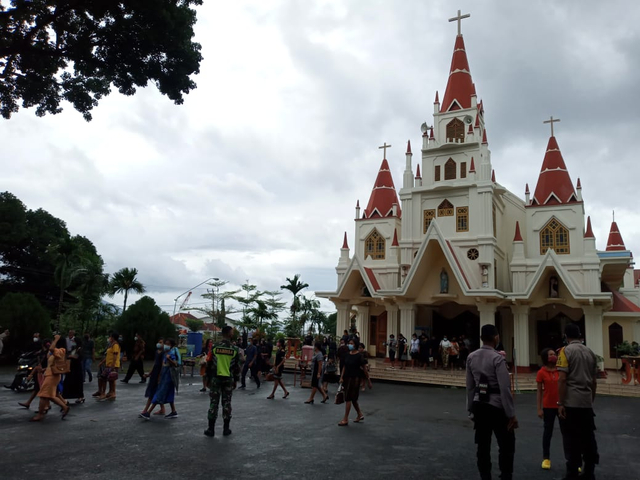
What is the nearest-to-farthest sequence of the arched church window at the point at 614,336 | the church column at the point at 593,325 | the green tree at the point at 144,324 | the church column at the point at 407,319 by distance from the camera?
the church column at the point at 593,325 < the green tree at the point at 144,324 < the church column at the point at 407,319 < the arched church window at the point at 614,336

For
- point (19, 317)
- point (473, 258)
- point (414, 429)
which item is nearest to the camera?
point (414, 429)

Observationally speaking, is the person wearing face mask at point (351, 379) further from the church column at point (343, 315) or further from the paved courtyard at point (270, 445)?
the church column at point (343, 315)

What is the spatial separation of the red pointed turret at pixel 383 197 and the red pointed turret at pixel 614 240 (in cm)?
1634

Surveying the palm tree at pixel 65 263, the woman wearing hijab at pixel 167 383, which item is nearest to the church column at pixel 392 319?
the palm tree at pixel 65 263

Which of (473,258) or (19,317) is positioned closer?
(19,317)

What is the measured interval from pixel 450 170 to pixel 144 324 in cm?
1680

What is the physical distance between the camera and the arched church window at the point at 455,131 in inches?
1001

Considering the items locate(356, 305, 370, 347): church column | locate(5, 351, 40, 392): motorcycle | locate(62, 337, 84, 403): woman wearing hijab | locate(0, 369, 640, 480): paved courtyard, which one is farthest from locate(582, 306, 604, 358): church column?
locate(5, 351, 40, 392): motorcycle

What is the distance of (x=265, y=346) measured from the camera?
16.3 m

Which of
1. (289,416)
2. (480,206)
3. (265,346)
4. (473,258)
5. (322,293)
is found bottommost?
(289,416)

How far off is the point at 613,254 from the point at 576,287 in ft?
16.6

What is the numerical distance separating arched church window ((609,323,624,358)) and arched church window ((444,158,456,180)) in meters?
10.9

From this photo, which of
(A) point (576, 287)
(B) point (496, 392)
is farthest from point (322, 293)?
(B) point (496, 392)

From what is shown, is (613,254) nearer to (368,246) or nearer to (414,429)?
(368,246)
